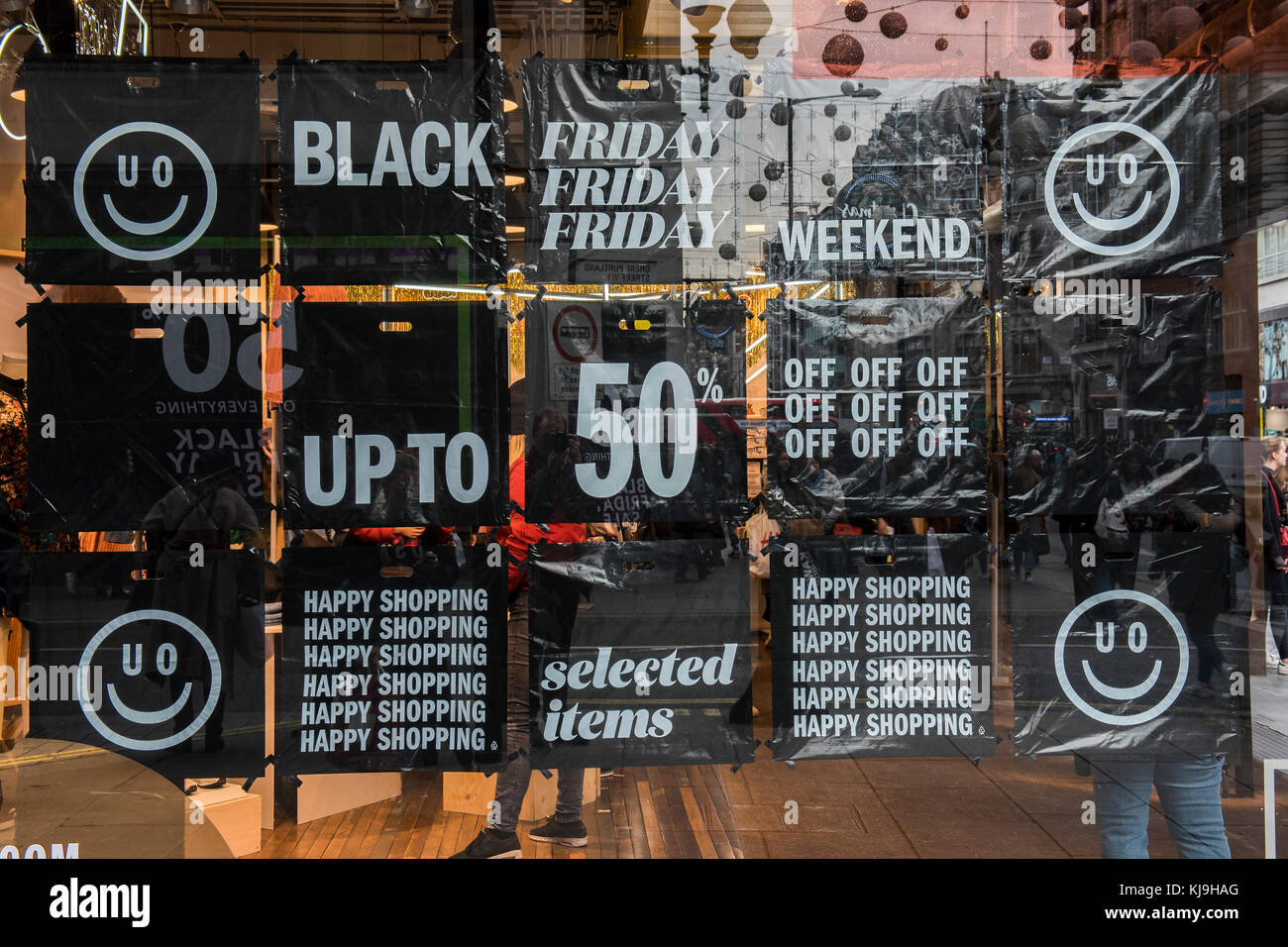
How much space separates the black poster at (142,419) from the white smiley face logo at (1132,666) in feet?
9.38

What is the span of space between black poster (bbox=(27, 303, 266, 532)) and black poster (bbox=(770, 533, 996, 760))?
73.4 inches

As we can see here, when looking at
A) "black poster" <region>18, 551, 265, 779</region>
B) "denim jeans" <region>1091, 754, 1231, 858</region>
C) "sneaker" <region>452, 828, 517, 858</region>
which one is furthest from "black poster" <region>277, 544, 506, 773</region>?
"denim jeans" <region>1091, 754, 1231, 858</region>

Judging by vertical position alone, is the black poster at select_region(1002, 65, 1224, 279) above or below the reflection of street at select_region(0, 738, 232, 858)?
above

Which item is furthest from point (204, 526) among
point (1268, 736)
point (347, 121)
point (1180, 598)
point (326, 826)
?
point (1268, 736)

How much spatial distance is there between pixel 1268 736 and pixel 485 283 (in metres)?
3.17

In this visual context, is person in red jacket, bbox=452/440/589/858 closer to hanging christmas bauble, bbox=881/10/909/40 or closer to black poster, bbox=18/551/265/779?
black poster, bbox=18/551/265/779

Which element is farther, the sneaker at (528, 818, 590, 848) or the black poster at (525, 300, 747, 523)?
the sneaker at (528, 818, 590, 848)

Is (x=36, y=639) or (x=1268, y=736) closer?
(x=36, y=639)

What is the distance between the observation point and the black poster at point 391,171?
10.4 ft

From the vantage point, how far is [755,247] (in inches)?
126

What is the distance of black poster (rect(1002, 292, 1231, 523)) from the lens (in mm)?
3236

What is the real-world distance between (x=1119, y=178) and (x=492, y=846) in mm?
3131

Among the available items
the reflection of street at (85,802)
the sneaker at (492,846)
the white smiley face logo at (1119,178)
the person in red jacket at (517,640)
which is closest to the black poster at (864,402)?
the white smiley face logo at (1119,178)
